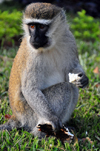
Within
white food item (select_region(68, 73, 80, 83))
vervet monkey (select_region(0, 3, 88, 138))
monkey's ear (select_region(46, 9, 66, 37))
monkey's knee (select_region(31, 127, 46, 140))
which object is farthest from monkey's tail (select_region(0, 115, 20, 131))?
monkey's ear (select_region(46, 9, 66, 37))

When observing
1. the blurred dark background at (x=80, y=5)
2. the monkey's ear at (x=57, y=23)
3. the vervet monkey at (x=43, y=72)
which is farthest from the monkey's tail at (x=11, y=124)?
the blurred dark background at (x=80, y=5)

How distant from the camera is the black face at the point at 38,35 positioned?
3.18 meters

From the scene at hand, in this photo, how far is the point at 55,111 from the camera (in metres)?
3.60

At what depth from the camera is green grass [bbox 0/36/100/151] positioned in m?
3.41

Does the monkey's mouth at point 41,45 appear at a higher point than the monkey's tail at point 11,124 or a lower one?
higher

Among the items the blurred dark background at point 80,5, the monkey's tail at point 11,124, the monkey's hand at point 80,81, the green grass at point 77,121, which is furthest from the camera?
the blurred dark background at point 80,5

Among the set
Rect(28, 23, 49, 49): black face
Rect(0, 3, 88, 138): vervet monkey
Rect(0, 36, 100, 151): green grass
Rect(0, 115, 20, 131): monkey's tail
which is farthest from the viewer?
Rect(0, 115, 20, 131): monkey's tail

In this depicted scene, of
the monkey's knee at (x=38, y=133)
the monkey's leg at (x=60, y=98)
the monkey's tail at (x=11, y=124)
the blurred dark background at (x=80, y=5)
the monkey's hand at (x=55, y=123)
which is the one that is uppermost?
the monkey's leg at (x=60, y=98)

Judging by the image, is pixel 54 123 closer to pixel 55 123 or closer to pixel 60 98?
pixel 55 123

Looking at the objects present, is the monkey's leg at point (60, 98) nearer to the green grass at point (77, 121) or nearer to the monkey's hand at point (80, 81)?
the monkey's hand at point (80, 81)

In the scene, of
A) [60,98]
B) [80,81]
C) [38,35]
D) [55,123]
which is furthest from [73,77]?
[38,35]

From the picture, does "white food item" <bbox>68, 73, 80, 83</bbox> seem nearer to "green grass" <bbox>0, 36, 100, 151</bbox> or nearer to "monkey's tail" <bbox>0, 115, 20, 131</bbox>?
"green grass" <bbox>0, 36, 100, 151</bbox>

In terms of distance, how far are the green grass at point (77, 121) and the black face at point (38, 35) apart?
137cm

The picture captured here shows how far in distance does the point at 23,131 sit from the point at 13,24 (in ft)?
13.8
